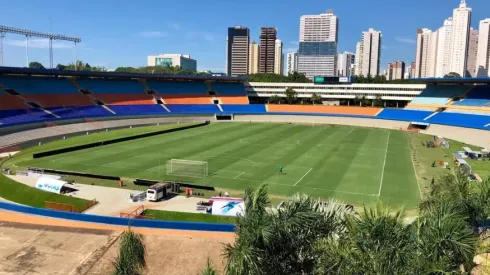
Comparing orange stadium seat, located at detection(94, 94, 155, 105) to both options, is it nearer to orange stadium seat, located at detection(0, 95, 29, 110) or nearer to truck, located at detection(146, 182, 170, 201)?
orange stadium seat, located at detection(0, 95, 29, 110)

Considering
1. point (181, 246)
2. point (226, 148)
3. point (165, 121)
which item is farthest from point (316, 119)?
point (181, 246)

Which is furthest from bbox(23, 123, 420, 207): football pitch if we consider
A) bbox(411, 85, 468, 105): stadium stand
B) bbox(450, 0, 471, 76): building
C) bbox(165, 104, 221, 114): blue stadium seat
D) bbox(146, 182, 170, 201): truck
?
bbox(450, 0, 471, 76): building

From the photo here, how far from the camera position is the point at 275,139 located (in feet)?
181

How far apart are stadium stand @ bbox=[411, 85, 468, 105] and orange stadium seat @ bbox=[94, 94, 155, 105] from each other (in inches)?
2173

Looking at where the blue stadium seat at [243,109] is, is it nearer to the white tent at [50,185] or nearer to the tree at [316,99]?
the tree at [316,99]

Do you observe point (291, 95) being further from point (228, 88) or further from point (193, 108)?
point (193, 108)

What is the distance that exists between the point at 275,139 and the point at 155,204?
30923mm

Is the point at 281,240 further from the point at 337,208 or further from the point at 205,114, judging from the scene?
the point at 205,114

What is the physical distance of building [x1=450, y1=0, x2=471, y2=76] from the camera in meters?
154

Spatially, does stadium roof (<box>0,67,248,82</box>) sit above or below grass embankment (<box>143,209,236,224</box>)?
above

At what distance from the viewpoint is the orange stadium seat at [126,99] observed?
7269 centimetres

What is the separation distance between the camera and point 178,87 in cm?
8894

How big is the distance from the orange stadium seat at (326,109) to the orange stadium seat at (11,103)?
4733 centimetres

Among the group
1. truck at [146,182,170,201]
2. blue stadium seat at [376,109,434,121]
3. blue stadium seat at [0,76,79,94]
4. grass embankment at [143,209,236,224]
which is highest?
blue stadium seat at [0,76,79,94]
